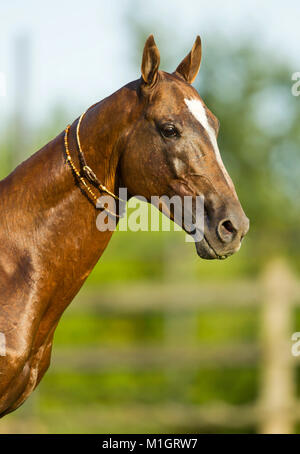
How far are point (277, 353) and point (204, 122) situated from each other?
5.39 m

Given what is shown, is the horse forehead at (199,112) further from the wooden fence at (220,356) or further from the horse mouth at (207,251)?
the wooden fence at (220,356)

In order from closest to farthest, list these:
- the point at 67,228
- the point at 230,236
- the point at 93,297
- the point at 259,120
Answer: the point at 230,236, the point at 67,228, the point at 93,297, the point at 259,120

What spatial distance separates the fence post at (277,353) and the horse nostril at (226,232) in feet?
17.2

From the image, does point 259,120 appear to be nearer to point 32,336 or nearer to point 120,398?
point 120,398

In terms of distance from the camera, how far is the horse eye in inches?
115

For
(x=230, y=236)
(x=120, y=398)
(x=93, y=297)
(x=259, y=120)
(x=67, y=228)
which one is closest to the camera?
(x=230, y=236)

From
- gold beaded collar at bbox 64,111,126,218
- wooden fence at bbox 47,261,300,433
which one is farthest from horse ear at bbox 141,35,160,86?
wooden fence at bbox 47,261,300,433

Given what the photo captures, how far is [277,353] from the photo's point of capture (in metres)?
7.84

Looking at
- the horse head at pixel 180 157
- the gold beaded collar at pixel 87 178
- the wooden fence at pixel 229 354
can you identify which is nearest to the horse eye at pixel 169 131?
the horse head at pixel 180 157

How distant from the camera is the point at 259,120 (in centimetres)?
1058

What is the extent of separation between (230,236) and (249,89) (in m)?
8.20

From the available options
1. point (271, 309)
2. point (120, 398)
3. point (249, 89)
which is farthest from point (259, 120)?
point (120, 398)

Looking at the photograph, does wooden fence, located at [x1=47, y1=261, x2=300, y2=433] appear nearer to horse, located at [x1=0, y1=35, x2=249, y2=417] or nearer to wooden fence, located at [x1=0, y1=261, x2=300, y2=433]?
wooden fence, located at [x1=0, y1=261, x2=300, y2=433]

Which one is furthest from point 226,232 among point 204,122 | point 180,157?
point 204,122
